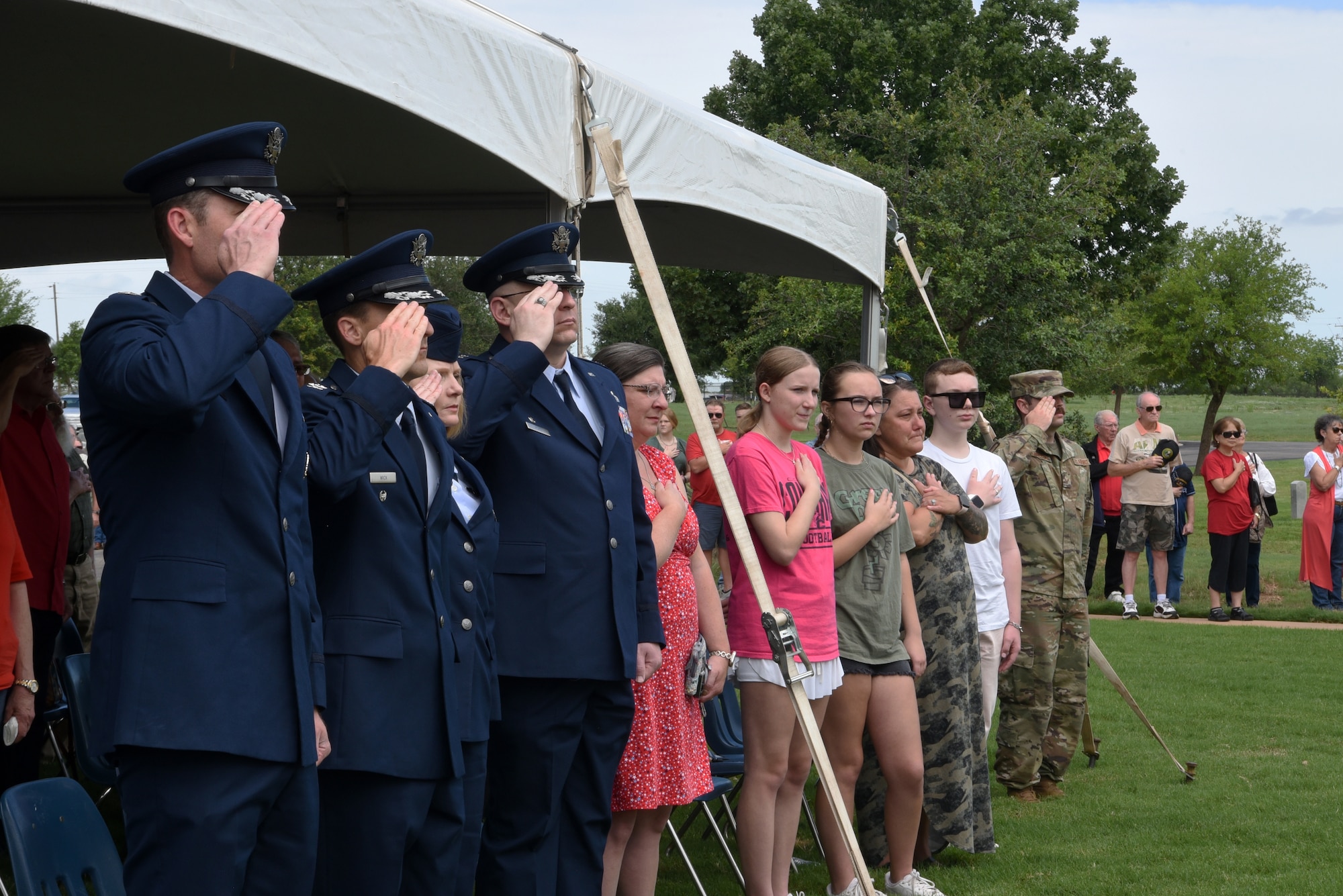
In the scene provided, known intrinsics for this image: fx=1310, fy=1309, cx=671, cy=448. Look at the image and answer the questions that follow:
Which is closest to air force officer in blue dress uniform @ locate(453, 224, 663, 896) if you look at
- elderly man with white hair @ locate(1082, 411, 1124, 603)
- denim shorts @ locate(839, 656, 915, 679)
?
denim shorts @ locate(839, 656, 915, 679)

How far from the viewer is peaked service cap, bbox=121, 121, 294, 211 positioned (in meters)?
2.35

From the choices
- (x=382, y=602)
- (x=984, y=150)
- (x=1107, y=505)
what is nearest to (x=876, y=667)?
(x=382, y=602)

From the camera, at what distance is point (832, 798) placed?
12.1ft

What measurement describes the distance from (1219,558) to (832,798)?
10.9 m

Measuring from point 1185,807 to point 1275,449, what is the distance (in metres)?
45.3

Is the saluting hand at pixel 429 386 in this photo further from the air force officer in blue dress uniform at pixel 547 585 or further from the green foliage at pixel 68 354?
the green foliage at pixel 68 354

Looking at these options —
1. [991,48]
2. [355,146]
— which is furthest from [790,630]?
[991,48]

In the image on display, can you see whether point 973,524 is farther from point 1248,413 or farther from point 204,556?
point 1248,413

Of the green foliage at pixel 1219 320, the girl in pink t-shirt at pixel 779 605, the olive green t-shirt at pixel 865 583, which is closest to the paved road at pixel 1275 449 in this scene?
the green foliage at pixel 1219 320

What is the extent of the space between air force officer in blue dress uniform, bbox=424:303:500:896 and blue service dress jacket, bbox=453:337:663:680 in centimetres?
11

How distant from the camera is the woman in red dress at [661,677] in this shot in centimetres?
389

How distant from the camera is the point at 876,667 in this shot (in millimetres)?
4746

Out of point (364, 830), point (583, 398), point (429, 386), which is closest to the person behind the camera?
point (364, 830)

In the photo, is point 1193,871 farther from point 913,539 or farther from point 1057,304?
point 1057,304
